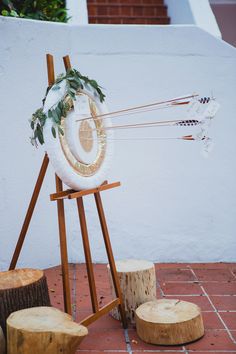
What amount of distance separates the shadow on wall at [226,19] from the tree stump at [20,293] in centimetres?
671

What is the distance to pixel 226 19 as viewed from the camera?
868 cm

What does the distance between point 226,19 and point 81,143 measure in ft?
20.9

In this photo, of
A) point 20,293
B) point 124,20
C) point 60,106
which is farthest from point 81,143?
point 124,20

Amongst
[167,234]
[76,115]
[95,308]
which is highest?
[76,115]

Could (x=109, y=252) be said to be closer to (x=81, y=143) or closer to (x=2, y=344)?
(x=81, y=143)

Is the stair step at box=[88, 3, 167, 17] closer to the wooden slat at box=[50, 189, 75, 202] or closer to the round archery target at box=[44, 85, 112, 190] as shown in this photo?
the round archery target at box=[44, 85, 112, 190]

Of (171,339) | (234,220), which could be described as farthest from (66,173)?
(234,220)

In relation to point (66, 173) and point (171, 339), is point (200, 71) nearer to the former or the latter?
point (66, 173)

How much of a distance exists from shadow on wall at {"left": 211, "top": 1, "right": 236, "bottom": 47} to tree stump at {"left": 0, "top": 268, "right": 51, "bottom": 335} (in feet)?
22.0

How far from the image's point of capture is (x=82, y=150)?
3.16 metres

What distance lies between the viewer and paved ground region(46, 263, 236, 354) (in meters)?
3.12

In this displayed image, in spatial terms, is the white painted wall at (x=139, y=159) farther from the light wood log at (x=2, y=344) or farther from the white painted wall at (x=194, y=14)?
the light wood log at (x=2, y=344)

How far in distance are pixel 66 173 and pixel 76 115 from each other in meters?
0.39

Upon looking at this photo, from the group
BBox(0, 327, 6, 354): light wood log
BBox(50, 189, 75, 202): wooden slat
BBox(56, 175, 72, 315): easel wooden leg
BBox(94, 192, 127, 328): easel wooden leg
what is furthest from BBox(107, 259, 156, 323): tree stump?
BBox(0, 327, 6, 354): light wood log
